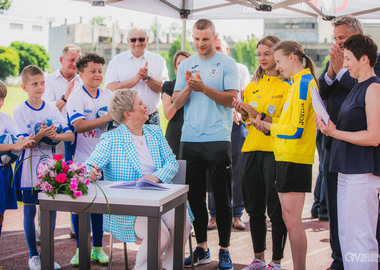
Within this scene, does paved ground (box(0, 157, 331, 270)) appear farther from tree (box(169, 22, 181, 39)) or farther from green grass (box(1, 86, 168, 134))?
tree (box(169, 22, 181, 39))

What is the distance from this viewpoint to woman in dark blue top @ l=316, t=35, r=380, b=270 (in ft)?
9.79

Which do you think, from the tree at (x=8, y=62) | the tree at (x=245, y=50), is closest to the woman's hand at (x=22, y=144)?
the tree at (x=8, y=62)

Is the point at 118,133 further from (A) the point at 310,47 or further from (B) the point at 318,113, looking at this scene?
(A) the point at 310,47

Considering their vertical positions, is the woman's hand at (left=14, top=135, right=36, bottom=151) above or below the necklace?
below

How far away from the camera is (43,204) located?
2.91 meters

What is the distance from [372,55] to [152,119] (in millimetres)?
2636

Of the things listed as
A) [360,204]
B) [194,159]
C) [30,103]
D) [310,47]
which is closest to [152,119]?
[194,159]

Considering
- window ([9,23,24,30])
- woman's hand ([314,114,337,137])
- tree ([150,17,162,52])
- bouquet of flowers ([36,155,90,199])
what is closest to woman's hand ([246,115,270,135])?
woman's hand ([314,114,337,137])

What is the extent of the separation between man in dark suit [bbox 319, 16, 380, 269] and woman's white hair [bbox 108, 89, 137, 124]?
1.51 m

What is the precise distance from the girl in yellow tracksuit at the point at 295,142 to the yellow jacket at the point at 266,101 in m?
0.29

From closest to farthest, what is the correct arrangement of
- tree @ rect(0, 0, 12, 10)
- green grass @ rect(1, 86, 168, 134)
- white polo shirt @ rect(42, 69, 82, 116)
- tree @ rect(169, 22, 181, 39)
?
white polo shirt @ rect(42, 69, 82, 116) < green grass @ rect(1, 86, 168, 134) < tree @ rect(0, 0, 12, 10) < tree @ rect(169, 22, 181, 39)

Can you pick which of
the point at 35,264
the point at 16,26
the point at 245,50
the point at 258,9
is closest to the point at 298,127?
the point at 35,264

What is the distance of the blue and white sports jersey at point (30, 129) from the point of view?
399 cm

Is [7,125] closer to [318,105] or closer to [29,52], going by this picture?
[318,105]
